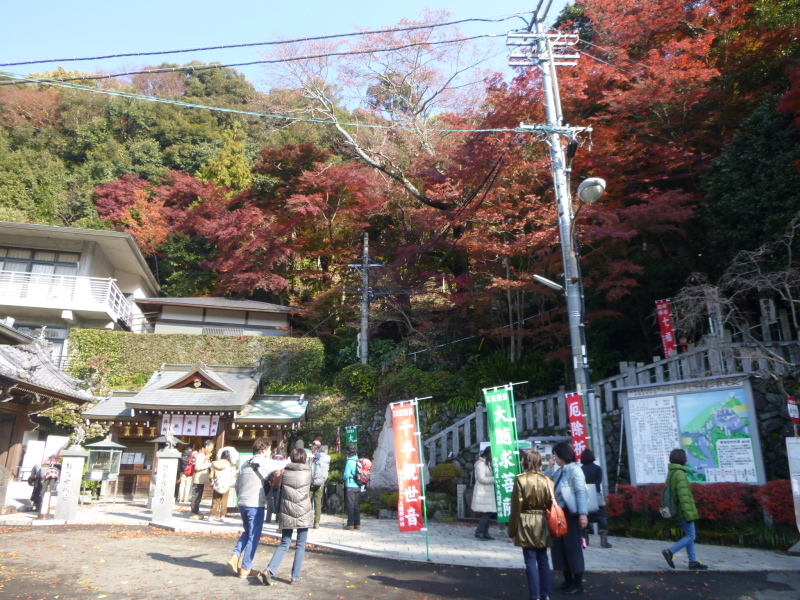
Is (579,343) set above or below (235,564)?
above

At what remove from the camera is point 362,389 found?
1898cm

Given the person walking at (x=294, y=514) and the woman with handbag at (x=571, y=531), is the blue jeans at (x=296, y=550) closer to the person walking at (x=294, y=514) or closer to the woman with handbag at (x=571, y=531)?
the person walking at (x=294, y=514)

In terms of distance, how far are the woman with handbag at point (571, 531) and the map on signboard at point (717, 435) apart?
4.90 meters

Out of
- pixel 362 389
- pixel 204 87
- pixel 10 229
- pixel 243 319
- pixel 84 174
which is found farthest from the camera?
pixel 204 87

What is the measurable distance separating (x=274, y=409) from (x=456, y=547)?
402 inches

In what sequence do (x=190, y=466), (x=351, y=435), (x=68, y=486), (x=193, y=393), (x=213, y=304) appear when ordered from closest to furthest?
1. (x=68, y=486)
2. (x=190, y=466)
3. (x=193, y=393)
4. (x=351, y=435)
5. (x=213, y=304)

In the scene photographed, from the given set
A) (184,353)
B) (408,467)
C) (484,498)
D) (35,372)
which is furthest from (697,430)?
(184,353)

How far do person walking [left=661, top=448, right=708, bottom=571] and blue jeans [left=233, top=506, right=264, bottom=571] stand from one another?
4938mm

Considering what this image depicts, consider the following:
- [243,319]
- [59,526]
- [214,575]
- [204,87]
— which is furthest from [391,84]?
[204,87]

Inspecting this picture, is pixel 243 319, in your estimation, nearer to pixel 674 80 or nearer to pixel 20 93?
pixel 674 80

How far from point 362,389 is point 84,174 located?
27243 mm

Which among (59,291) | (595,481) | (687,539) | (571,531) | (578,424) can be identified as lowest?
(687,539)

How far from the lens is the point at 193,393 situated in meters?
16.2

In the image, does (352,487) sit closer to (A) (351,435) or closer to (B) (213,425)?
(B) (213,425)
